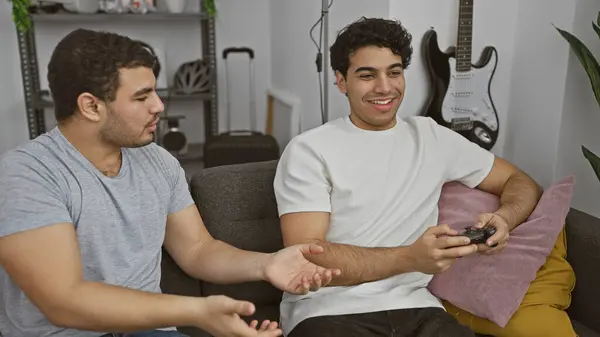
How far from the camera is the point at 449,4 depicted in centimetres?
217

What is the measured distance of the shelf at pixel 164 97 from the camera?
3.42 metres

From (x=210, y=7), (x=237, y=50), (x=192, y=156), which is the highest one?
(x=210, y=7)

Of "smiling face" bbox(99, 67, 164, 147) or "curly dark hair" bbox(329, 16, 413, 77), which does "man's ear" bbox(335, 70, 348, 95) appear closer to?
"curly dark hair" bbox(329, 16, 413, 77)

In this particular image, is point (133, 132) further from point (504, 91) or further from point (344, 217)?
point (504, 91)

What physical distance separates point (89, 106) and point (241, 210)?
61cm

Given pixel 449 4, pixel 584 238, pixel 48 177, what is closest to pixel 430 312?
pixel 584 238

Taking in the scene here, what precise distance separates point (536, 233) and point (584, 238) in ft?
0.49

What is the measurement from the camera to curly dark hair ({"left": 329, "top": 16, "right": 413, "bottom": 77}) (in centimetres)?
167

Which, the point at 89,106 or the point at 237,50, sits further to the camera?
the point at 237,50

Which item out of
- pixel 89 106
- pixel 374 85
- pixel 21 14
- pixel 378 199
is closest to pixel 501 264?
pixel 378 199

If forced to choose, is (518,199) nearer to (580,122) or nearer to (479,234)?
(479,234)

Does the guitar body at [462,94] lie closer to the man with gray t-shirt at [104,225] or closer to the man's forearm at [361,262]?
the man's forearm at [361,262]

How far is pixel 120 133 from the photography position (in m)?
1.28

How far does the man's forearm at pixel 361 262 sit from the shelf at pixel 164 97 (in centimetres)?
228
